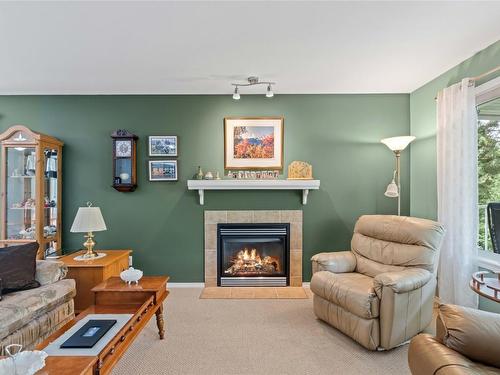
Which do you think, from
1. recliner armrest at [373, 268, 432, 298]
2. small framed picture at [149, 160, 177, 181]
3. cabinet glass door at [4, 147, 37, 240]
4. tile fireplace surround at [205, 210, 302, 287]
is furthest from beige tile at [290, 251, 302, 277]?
cabinet glass door at [4, 147, 37, 240]

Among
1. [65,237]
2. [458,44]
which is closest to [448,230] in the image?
[458,44]

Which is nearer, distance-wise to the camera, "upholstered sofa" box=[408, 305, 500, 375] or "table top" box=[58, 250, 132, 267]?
"upholstered sofa" box=[408, 305, 500, 375]

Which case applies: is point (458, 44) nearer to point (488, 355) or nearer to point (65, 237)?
point (488, 355)

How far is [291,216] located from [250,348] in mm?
1868

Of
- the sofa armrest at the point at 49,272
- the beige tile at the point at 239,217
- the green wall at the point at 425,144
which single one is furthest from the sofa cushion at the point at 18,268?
the green wall at the point at 425,144

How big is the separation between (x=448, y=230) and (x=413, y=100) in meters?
1.86

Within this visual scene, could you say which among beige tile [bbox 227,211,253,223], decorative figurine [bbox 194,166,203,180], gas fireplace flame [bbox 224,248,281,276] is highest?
decorative figurine [bbox 194,166,203,180]

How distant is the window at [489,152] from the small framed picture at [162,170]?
11.7ft

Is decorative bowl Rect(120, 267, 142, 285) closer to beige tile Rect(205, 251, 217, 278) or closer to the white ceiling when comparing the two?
beige tile Rect(205, 251, 217, 278)

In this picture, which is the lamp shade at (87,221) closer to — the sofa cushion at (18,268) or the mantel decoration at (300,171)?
the sofa cushion at (18,268)

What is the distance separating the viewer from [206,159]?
386 centimetres

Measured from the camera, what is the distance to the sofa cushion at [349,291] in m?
2.25

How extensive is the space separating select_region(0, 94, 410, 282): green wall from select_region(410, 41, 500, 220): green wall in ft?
0.46

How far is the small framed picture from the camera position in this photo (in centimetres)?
383
